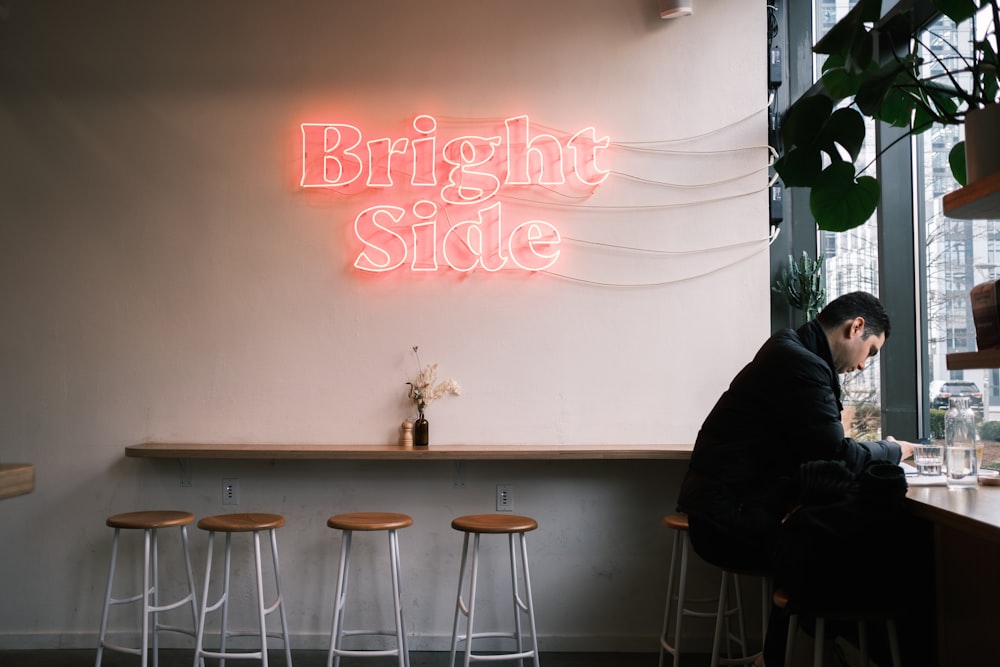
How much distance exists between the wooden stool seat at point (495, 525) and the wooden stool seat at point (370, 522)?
0.24m

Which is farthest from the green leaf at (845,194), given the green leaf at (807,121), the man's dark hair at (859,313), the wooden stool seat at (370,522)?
the wooden stool seat at (370,522)

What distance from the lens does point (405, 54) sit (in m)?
4.54

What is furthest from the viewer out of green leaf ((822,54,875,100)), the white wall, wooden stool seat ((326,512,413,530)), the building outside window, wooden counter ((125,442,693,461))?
the white wall

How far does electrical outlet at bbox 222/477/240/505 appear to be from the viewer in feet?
14.6

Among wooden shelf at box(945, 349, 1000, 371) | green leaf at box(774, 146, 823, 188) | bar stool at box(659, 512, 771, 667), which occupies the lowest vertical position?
bar stool at box(659, 512, 771, 667)

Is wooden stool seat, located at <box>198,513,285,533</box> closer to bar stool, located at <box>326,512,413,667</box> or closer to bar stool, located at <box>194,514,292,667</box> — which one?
bar stool, located at <box>194,514,292,667</box>

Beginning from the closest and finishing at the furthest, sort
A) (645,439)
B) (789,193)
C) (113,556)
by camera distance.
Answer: (113,556) → (645,439) → (789,193)

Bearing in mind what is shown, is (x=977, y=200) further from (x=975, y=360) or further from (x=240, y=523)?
(x=240, y=523)

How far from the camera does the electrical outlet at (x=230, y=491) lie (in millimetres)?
4441

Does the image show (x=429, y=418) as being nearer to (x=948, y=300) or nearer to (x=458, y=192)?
(x=458, y=192)

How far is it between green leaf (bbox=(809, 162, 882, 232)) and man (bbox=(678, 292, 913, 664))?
520 mm

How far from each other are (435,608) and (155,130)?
2.86 metres

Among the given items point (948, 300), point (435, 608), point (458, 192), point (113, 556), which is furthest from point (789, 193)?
point (113, 556)

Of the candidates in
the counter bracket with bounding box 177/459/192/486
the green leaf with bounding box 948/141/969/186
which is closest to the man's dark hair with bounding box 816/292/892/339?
the green leaf with bounding box 948/141/969/186
